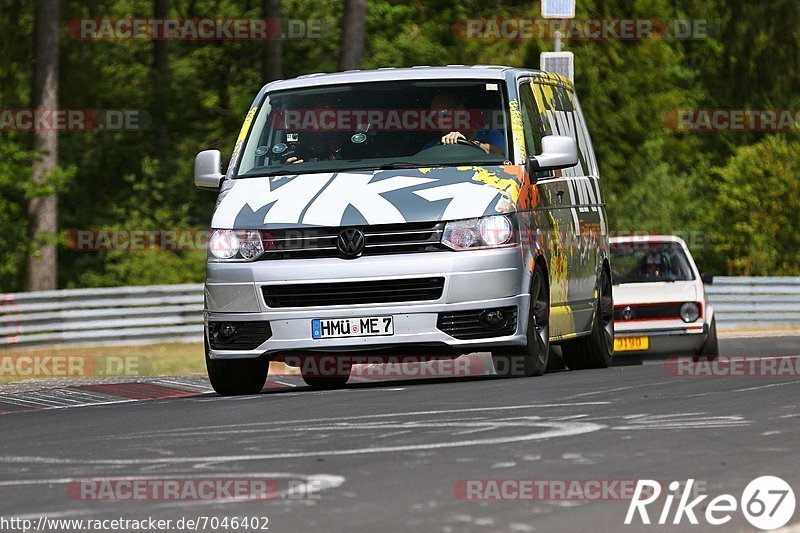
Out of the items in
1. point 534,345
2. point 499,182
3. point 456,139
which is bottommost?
point 534,345

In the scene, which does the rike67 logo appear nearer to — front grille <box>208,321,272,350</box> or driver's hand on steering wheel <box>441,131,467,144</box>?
front grille <box>208,321,272,350</box>

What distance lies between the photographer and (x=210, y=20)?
4847 cm

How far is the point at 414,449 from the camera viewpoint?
817 centimetres

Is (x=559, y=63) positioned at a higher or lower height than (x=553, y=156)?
higher

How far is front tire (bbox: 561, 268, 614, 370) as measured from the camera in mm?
15344

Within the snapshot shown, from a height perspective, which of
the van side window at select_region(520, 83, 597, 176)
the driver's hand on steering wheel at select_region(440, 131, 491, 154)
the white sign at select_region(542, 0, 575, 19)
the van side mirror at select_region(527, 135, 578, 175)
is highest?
the white sign at select_region(542, 0, 575, 19)

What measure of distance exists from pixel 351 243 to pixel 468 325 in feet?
3.21

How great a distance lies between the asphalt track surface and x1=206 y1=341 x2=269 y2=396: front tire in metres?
0.62

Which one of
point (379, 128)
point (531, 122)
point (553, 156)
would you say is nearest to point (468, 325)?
point (553, 156)

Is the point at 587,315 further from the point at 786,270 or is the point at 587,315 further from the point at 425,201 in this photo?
the point at 786,270

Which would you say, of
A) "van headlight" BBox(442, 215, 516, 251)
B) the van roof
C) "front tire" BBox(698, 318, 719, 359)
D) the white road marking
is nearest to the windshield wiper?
the van roof

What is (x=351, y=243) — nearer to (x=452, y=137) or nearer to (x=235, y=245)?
(x=235, y=245)

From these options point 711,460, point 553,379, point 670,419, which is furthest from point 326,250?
point 711,460

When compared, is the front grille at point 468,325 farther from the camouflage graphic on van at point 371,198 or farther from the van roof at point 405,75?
the van roof at point 405,75
